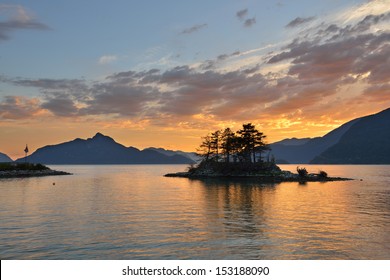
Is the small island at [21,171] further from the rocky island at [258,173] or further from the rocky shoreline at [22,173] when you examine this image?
the rocky island at [258,173]

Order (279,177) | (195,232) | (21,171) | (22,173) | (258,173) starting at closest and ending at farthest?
(195,232) → (279,177) → (258,173) → (22,173) → (21,171)

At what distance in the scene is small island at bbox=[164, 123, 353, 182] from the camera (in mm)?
121688

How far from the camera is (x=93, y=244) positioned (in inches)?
1050

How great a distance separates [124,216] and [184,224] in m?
9.43

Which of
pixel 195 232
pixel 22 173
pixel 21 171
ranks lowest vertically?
pixel 195 232

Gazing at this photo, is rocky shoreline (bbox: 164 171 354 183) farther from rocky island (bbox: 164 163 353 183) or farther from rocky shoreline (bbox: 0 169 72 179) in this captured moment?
rocky shoreline (bbox: 0 169 72 179)

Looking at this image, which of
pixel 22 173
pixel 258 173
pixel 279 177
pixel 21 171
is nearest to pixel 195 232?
pixel 279 177

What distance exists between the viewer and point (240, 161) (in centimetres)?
13575

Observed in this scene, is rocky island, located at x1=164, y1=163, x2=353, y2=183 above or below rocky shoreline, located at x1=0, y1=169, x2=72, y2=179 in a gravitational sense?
below

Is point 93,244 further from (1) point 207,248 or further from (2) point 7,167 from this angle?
(2) point 7,167

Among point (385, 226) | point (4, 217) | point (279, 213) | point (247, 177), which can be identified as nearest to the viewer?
point (385, 226)

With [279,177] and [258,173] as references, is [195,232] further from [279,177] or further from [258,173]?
[258,173]

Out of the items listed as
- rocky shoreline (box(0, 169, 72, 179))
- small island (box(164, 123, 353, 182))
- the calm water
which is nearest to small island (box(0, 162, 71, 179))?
rocky shoreline (box(0, 169, 72, 179))

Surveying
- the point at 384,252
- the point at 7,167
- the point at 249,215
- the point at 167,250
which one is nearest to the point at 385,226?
the point at 384,252
